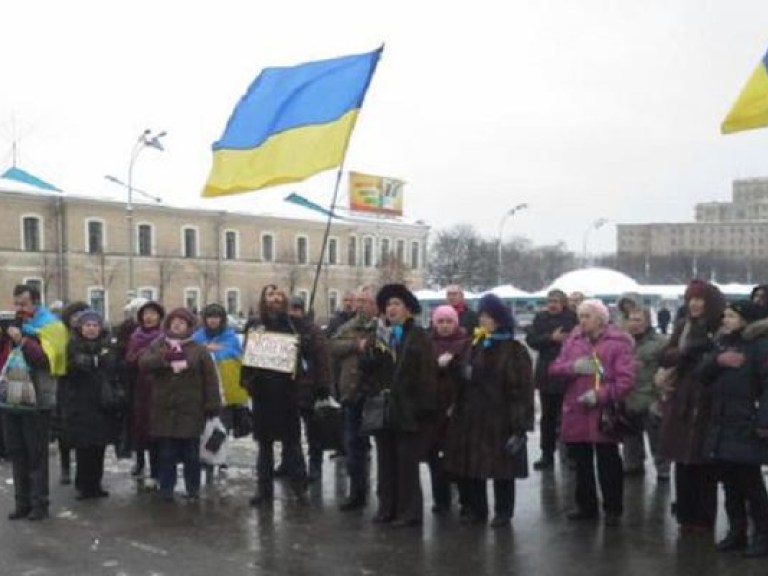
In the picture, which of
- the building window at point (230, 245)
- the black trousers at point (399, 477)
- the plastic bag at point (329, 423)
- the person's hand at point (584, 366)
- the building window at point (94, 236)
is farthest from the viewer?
the building window at point (230, 245)

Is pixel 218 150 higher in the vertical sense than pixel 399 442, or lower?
higher

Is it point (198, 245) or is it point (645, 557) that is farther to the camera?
point (198, 245)

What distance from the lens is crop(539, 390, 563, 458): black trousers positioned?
9.65 m

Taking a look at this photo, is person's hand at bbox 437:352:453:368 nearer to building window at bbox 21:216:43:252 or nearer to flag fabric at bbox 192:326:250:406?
flag fabric at bbox 192:326:250:406

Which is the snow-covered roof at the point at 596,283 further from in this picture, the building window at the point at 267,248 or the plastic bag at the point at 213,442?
the building window at the point at 267,248

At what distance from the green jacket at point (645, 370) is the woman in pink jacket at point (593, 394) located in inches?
11.4

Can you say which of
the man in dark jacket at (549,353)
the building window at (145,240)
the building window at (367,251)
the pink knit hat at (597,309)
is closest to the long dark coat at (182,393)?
the pink knit hat at (597,309)

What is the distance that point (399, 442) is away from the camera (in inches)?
287

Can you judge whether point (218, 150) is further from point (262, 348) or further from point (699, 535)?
point (699, 535)

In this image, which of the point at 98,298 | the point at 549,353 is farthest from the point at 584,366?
the point at 98,298

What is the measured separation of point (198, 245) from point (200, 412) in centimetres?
5496

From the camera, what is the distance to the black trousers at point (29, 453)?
757 cm

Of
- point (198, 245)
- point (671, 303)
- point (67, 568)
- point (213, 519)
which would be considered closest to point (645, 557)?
point (213, 519)

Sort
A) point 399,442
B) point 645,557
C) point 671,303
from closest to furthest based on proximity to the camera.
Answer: point 645,557 < point 399,442 < point 671,303
